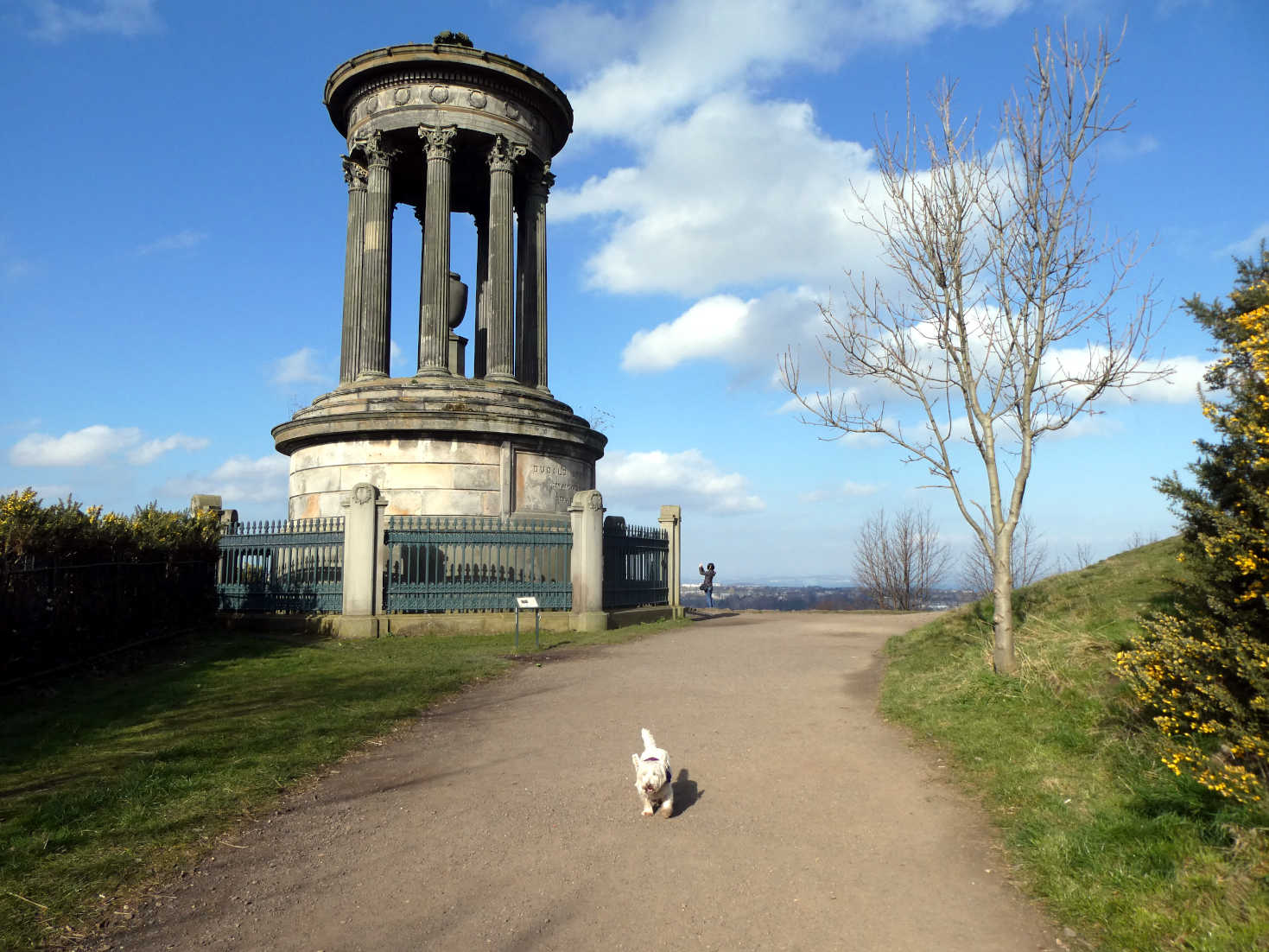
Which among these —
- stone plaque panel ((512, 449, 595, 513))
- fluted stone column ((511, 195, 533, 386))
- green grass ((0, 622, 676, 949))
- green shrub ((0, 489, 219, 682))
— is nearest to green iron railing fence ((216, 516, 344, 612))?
green shrub ((0, 489, 219, 682))

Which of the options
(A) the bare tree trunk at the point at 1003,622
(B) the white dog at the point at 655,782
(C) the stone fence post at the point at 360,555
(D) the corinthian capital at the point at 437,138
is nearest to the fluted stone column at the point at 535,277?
(D) the corinthian capital at the point at 437,138

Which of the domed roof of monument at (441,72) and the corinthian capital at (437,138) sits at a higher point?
the domed roof of monument at (441,72)

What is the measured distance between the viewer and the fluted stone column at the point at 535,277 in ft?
81.5

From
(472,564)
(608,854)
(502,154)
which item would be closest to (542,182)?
(502,154)

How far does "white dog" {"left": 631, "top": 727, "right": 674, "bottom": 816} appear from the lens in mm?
6016

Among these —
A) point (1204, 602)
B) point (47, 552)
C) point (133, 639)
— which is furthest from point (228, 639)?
point (1204, 602)

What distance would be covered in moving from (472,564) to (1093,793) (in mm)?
13316

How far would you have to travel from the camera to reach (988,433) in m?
10.2

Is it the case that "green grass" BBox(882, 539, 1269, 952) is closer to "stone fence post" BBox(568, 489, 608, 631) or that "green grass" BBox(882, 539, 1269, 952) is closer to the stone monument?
"stone fence post" BBox(568, 489, 608, 631)

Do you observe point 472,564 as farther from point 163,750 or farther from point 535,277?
point 535,277

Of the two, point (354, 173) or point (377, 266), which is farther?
point (354, 173)

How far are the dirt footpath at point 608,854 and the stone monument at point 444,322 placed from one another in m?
11.8

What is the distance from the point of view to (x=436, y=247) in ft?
73.9

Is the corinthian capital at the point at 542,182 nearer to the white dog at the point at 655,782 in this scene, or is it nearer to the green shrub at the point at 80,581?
the green shrub at the point at 80,581
